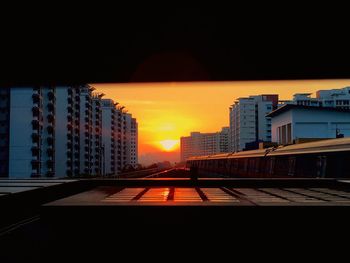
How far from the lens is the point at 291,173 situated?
2819 centimetres

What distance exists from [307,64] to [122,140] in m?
170

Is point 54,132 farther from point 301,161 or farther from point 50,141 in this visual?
point 301,161

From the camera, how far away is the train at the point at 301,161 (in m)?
21.3

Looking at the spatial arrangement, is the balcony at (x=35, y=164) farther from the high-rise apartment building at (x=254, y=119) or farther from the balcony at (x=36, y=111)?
the high-rise apartment building at (x=254, y=119)

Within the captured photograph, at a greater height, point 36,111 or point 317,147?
point 36,111

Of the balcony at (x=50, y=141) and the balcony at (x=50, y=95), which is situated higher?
the balcony at (x=50, y=95)

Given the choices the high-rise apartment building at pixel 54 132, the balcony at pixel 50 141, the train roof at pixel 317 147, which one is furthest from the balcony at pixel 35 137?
the train roof at pixel 317 147

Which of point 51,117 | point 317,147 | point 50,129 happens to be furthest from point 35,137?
point 317,147

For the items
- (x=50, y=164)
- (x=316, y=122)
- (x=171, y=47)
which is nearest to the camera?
(x=171, y=47)

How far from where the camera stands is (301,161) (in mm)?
26172
